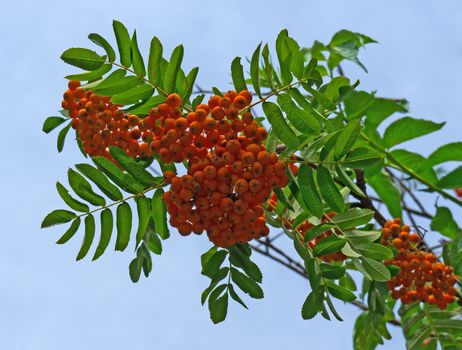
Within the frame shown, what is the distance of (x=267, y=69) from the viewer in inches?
107

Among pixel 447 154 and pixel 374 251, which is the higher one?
pixel 447 154

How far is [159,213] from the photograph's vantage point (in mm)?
2850

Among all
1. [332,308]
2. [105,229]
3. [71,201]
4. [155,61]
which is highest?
[155,61]

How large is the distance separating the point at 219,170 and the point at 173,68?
1.60 feet

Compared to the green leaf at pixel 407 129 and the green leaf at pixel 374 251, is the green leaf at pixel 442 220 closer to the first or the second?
the green leaf at pixel 407 129

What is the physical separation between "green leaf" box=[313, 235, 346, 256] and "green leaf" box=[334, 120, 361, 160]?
14.7 inches

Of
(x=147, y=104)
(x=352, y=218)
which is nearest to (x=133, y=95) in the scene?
(x=147, y=104)

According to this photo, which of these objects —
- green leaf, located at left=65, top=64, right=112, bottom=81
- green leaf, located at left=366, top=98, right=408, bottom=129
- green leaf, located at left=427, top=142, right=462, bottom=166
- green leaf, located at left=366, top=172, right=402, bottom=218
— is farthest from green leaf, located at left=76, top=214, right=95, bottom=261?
green leaf, located at left=427, top=142, right=462, bottom=166

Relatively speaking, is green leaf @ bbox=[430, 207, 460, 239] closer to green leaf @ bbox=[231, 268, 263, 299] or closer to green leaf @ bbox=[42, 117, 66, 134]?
green leaf @ bbox=[231, 268, 263, 299]

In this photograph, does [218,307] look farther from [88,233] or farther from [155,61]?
[155,61]

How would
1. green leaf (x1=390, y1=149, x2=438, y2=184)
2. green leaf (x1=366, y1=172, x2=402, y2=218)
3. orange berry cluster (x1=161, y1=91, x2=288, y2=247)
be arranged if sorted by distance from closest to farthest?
orange berry cluster (x1=161, y1=91, x2=288, y2=247) → green leaf (x1=390, y1=149, x2=438, y2=184) → green leaf (x1=366, y1=172, x2=402, y2=218)

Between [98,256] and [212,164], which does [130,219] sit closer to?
[98,256]

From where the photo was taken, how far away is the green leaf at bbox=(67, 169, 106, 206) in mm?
2848

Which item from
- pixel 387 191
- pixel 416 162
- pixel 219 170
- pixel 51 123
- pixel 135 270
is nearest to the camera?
pixel 219 170
